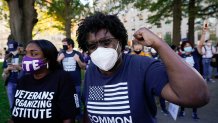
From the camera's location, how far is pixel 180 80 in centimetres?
175

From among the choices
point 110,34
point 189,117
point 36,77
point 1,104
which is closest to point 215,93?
point 189,117

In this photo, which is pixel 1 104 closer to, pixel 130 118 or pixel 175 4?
pixel 130 118

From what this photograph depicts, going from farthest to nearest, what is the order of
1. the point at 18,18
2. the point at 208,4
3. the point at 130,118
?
the point at 208,4, the point at 18,18, the point at 130,118

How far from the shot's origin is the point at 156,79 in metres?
1.96

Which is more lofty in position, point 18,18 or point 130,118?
point 18,18

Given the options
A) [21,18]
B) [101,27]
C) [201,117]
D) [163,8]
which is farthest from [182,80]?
[163,8]

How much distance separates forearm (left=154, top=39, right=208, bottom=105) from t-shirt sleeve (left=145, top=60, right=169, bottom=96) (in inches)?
3.4

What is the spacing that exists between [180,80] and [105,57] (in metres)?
0.58

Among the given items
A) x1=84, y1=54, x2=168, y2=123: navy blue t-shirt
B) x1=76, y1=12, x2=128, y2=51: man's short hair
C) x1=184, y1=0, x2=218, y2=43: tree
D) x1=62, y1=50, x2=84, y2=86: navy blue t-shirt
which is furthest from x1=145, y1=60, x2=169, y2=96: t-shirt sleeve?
x1=184, y1=0, x2=218, y2=43: tree

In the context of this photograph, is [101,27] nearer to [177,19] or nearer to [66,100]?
[66,100]

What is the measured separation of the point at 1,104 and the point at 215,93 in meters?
6.67

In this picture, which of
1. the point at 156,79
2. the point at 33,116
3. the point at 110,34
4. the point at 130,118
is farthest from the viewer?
the point at 33,116

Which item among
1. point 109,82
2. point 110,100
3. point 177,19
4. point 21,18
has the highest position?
point 21,18

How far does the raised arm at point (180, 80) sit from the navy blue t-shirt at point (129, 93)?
152 millimetres
